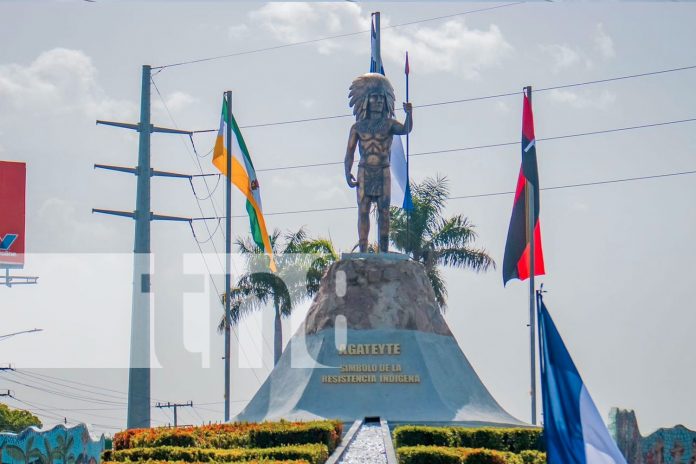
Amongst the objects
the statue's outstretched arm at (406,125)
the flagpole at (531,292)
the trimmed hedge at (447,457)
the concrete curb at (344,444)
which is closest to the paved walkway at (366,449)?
the concrete curb at (344,444)

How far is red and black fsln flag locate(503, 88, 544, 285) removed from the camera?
113ft

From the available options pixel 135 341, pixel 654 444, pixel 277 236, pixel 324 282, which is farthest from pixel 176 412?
pixel 654 444

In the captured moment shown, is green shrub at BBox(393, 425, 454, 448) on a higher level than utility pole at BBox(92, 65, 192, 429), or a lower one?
lower

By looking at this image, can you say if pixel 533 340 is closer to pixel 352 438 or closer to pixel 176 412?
pixel 352 438

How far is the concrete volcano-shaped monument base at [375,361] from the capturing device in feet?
99.4

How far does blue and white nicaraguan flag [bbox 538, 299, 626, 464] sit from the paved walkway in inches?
348

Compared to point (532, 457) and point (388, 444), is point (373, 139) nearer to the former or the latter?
point (388, 444)

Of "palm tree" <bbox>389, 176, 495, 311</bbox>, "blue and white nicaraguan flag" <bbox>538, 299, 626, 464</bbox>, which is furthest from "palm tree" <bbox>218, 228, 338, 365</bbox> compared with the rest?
"blue and white nicaraguan flag" <bbox>538, 299, 626, 464</bbox>

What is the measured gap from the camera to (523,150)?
34750 millimetres

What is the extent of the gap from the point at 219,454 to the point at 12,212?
24690 millimetres

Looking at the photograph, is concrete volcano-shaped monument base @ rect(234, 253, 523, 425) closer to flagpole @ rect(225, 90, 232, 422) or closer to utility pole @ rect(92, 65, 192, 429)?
flagpole @ rect(225, 90, 232, 422)

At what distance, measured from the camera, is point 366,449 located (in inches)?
1007

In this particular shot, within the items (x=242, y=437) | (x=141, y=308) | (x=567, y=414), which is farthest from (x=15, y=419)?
(x=567, y=414)

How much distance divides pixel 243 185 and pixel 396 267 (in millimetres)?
7240
